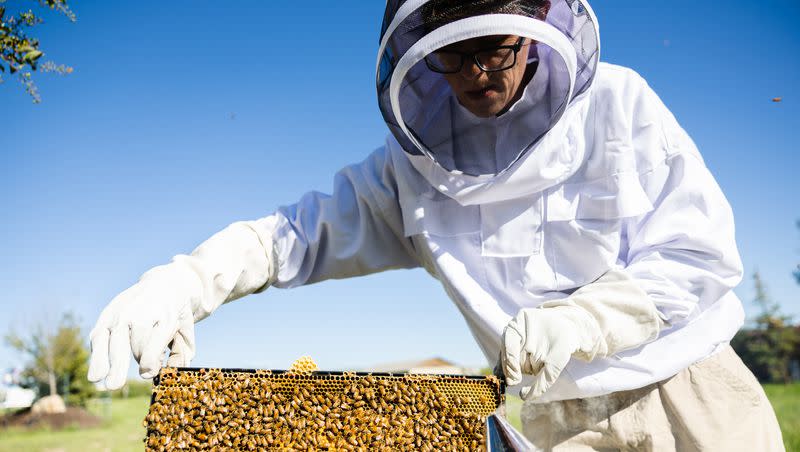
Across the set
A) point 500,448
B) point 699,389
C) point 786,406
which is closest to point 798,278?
point 786,406

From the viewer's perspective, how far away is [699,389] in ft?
Result: 10.2

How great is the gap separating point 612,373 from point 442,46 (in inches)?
68.7

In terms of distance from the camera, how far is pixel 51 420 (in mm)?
21922

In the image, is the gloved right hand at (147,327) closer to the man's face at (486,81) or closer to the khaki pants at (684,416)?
the man's face at (486,81)

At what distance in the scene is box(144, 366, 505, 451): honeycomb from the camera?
7.47 feet

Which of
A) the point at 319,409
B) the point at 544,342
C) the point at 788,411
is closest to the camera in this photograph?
the point at 319,409

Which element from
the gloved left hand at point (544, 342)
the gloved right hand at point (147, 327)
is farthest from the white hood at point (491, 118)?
the gloved right hand at point (147, 327)

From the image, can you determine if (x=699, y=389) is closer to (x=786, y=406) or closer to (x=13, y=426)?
(x=786, y=406)

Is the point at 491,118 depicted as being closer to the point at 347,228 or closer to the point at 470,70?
the point at 470,70

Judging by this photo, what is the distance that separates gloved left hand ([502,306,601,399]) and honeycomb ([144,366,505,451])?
0.22m

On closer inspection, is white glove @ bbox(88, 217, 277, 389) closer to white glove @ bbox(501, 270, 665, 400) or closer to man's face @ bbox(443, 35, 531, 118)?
man's face @ bbox(443, 35, 531, 118)

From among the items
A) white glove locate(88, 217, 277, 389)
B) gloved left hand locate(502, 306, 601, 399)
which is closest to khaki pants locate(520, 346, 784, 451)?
gloved left hand locate(502, 306, 601, 399)

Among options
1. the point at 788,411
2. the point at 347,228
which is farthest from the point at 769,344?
the point at 347,228

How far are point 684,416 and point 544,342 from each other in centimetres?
110
